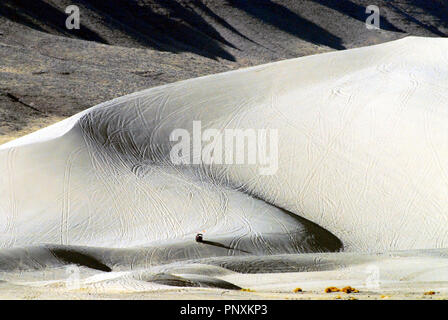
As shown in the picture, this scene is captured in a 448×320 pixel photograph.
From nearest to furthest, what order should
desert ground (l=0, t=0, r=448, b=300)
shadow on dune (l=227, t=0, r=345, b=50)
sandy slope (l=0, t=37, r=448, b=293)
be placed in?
desert ground (l=0, t=0, r=448, b=300) < sandy slope (l=0, t=37, r=448, b=293) < shadow on dune (l=227, t=0, r=345, b=50)

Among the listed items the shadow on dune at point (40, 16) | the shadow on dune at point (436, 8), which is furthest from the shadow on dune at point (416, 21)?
the shadow on dune at point (40, 16)

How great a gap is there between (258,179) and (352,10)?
52911mm

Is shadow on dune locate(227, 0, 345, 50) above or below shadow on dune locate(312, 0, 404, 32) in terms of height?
below

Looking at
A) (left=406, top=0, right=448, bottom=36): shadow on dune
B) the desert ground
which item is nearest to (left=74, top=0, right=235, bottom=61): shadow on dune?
(left=406, top=0, right=448, bottom=36): shadow on dune

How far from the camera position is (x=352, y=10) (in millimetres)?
69250

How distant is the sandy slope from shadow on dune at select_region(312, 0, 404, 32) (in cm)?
4675

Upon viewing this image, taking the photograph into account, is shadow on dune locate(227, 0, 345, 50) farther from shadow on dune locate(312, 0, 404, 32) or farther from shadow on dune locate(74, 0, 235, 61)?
shadow on dune locate(74, 0, 235, 61)

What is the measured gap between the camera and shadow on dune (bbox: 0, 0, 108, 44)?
48469mm

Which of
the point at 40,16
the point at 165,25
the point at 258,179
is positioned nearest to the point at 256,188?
the point at 258,179

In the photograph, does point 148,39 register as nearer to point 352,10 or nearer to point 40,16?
point 40,16

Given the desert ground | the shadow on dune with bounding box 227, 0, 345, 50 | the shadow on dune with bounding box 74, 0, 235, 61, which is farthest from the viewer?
the shadow on dune with bounding box 227, 0, 345, 50

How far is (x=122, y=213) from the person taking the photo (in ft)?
57.9
